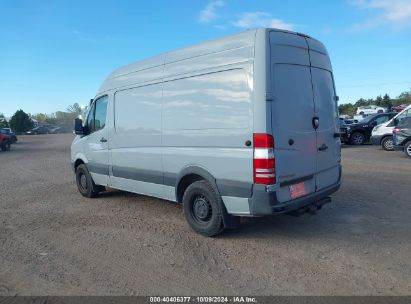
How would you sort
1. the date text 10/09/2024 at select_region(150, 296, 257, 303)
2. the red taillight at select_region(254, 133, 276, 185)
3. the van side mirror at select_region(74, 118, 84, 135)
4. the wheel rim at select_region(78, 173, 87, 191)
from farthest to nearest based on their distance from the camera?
the wheel rim at select_region(78, 173, 87, 191) → the van side mirror at select_region(74, 118, 84, 135) → the red taillight at select_region(254, 133, 276, 185) → the date text 10/09/2024 at select_region(150, 296, 257, 303)

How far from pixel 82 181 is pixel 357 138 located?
15.3 meters

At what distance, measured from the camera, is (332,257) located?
411cm

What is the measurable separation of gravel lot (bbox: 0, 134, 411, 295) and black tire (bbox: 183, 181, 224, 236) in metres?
0.18

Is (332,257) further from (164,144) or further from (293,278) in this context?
(164,144)

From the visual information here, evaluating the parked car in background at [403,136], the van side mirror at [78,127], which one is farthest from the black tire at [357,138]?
the van side mirror at [78,127]

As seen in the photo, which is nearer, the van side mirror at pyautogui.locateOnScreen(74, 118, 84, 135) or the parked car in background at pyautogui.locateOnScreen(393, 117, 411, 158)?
the van side mirror at pyautogui.locateOnScreen(74, 118, 84, 135)

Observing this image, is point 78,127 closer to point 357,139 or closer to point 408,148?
point 408,148

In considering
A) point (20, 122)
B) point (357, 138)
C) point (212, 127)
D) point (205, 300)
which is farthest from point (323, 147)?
point (20, 122)

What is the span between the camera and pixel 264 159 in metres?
4.08

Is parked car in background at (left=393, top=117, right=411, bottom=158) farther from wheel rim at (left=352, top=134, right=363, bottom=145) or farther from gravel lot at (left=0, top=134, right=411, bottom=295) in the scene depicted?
wheel rim at (left=352, top=134, right=363, bottom=145)

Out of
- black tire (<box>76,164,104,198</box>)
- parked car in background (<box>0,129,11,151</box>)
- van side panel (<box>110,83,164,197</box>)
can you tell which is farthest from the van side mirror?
parked car in background (<box>0,129,11,151</box>)

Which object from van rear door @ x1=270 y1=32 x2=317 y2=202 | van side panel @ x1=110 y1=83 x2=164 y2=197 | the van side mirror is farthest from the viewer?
the van side mirror

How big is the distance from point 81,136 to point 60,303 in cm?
494

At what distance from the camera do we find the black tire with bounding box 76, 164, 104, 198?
7488 millimetres
